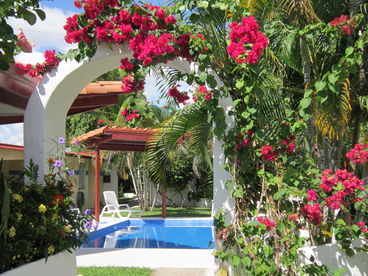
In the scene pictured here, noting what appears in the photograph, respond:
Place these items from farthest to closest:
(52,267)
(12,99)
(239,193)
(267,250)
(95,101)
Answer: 1. (95,101)
2. (12,99)
3. (52,267)
4. (239,193)
5. (267,250)

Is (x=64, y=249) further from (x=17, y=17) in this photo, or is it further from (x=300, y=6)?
(x=300, y=6)

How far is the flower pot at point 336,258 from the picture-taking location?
4395 millimetres

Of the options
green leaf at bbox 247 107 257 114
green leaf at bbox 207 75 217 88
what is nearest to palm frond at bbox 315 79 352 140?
green leaf at bbox 247 107 257 114

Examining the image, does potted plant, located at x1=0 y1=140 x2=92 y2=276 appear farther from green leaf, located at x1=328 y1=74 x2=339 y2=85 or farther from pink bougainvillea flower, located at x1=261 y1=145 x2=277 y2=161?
green leaf, located at x1=328 y1=74 x2=339 y2=85

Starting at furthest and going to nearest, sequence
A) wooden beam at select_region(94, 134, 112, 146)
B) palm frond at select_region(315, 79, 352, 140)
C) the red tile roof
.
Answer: wooden beam at select_region(94, 134, 112, 146) → the red tile roof → palm frond at select_region(315, 79, 352, 140)

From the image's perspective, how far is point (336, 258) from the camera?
4691 mm

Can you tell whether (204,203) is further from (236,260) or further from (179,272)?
(236,260)

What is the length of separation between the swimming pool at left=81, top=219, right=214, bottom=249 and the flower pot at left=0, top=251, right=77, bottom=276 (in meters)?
5.12

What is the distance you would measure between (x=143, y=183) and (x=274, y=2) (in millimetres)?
14284

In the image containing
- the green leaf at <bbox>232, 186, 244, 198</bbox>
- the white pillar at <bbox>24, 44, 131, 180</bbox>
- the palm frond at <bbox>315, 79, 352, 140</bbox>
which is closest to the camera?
the green leaf at <bbox>232, 186, 244, 198</bbox>

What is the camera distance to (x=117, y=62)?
518 cm

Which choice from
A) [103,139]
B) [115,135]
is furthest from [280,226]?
[103,139]

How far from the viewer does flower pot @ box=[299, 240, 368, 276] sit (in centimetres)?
439

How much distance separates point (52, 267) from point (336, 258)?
3.35 meters
